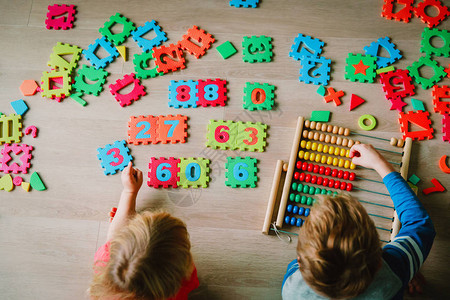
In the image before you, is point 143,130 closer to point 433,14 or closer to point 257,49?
point 257,49

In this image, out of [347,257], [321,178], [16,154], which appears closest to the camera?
[347,257]

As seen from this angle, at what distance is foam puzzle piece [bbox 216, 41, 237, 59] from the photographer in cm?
119

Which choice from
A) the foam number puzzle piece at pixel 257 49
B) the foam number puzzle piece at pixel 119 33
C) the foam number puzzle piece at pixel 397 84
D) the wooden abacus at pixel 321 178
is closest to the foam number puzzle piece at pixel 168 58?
the foam number puzzle piece at pixel 119 33

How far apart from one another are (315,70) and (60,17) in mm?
976

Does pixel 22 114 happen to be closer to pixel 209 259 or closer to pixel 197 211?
pixel 197 211

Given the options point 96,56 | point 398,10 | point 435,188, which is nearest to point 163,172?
point 96,56

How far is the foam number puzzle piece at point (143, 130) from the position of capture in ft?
3.73

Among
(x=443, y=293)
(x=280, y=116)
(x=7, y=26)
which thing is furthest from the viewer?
(x=7, y=26)

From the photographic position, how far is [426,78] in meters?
1.14

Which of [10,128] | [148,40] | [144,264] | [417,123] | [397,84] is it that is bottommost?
[144,264]

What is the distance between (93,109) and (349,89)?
91cm

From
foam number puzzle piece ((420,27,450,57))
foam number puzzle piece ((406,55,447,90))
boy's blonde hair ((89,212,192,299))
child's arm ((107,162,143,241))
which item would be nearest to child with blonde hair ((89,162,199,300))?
boy's blonde hair ((89,212,192,299))

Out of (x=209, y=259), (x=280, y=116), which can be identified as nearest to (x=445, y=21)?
(x=280, y=116)

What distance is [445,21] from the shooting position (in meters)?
1.18
